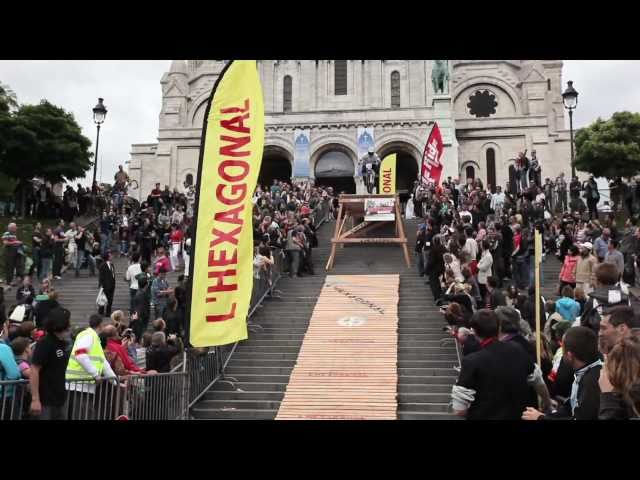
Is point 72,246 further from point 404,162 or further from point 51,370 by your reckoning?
point 404,162

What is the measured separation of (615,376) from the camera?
12.3ft

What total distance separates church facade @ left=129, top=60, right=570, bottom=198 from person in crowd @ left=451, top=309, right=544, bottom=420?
106ft

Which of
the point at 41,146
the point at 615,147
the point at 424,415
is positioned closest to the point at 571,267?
the point at 424,415

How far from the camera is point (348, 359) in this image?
1145 cm

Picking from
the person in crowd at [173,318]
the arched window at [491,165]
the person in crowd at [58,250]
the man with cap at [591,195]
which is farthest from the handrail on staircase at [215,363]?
the arched window at [491,165]

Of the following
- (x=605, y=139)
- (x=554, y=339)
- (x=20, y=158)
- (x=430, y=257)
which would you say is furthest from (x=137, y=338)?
(x=605, y=139)

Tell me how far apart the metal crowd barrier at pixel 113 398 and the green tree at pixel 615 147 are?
100 feet

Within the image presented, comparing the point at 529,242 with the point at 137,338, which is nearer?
the point at 137,338

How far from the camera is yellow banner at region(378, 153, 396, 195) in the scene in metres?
22.9

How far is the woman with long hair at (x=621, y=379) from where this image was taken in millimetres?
3682

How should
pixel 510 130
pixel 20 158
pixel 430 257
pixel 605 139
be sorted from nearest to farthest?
pixel 430 257 < pixel 20 158 < pixel 605 139 < pixel 510 130

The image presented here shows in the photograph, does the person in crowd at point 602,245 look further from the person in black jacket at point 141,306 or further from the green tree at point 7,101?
the green tree at point 7,101
